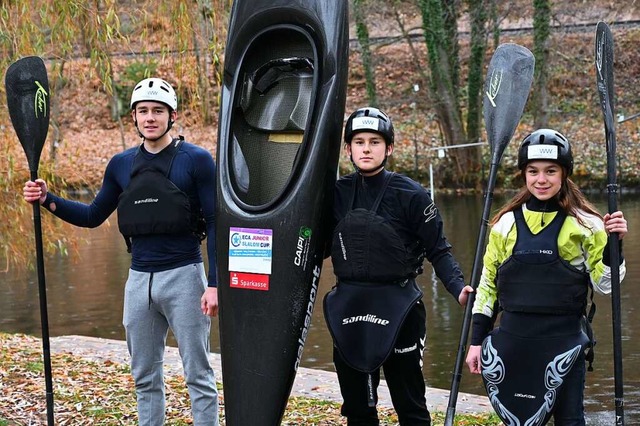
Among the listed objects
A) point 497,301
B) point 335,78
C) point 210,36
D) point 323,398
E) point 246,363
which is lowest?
point 323,398

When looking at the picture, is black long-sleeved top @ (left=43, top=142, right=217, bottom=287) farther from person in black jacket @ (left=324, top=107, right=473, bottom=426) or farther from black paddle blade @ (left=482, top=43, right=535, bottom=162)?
black paddle blade @ (left=482, top=43, right=535, bottom=162)

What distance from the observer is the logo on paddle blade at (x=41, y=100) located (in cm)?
540

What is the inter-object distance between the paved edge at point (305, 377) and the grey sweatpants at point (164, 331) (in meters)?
1.68

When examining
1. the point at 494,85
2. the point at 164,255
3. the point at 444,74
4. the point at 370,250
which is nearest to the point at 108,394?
the point at 164,255

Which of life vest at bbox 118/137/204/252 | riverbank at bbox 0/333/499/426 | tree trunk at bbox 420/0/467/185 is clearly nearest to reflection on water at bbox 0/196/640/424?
riverbank at bbox 0/333/499/426

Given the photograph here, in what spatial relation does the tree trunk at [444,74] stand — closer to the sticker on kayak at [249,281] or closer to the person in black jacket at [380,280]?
the sticker on kayak at [249,281]

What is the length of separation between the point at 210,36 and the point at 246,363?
3.09m

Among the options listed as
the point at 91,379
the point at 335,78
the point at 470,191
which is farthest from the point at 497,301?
the point at 470,191

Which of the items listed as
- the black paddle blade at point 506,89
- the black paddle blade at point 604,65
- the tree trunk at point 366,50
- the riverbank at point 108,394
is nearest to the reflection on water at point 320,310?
the riverbank at point 108,394

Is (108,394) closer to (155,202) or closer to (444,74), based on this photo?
(155,202)

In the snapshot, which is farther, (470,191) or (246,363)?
(470,191)

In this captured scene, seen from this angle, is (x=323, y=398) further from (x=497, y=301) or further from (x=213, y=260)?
(x=497, y=301)

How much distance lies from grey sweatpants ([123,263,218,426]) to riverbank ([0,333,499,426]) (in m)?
1.06

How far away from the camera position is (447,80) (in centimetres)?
2297
